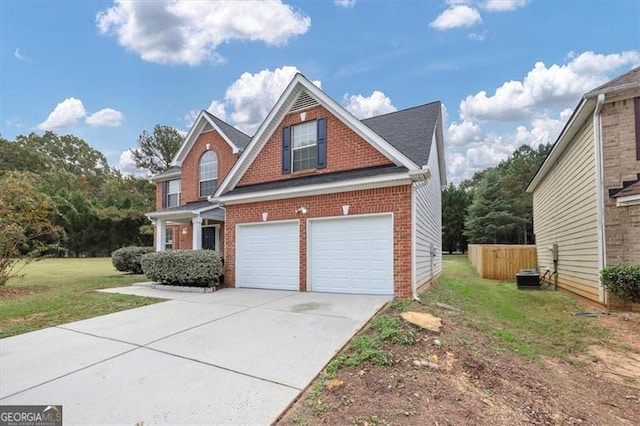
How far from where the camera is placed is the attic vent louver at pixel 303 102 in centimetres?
1073

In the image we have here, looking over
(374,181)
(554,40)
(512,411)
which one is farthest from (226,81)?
(512,411)

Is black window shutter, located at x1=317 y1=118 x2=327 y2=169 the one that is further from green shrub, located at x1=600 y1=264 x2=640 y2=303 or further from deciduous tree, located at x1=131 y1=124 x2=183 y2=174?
deciduous tree, located at x1=131 y1=124 x2=183 y2=174

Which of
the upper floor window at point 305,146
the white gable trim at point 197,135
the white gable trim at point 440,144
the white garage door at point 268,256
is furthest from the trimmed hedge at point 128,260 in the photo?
the white gable trim at point 440,144

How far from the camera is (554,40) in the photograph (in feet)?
45.5

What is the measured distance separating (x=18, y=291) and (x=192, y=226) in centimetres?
728

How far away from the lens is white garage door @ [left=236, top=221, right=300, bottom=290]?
1005cm

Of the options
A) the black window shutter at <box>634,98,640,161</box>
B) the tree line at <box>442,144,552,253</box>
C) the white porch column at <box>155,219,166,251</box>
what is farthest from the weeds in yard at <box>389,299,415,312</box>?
the tree line at <box>442,144,552,253</box>

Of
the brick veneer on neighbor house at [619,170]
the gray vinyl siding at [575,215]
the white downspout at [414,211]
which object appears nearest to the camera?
the white downspout at [414,211]

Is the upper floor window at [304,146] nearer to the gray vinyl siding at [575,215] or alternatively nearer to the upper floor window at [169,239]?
the gray vinyl siding at [575,215]

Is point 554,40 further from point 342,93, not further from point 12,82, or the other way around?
point 12,82

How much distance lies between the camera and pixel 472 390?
368 cm

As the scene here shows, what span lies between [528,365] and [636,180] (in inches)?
266

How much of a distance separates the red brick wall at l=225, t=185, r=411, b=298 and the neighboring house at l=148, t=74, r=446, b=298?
0.03m

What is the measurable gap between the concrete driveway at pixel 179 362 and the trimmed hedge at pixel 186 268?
9.21 ft
